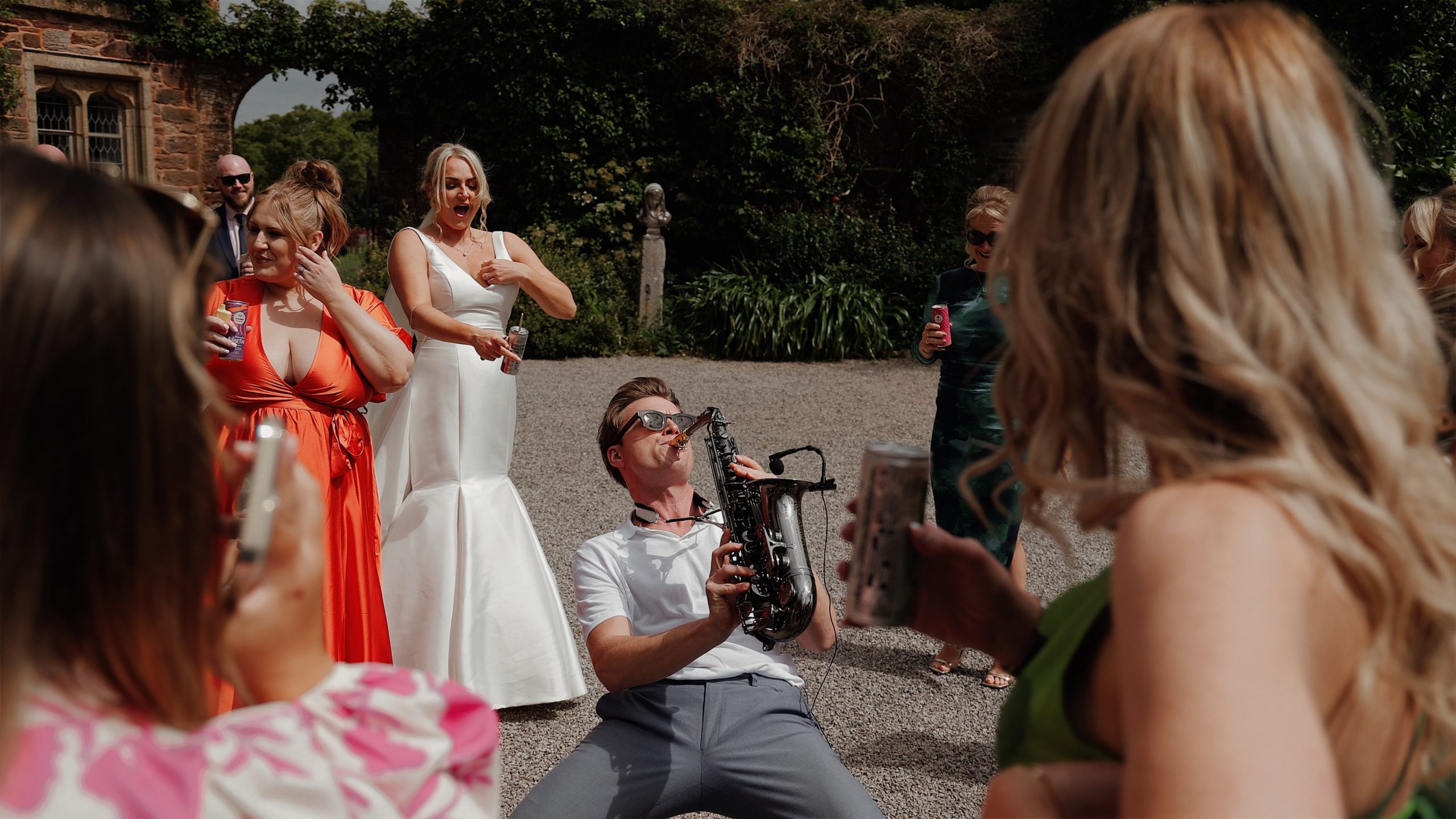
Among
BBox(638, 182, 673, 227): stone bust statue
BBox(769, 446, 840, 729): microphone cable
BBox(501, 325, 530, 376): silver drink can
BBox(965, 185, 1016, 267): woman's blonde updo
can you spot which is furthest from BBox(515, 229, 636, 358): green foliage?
BBox(965, 185, 1016, 267): woman's blonde updo

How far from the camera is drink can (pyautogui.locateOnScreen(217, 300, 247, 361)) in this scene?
3.00 metres

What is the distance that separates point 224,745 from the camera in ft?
3.03

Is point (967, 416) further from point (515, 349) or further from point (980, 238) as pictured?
point (515, 349)

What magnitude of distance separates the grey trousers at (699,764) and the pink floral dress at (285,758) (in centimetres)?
130

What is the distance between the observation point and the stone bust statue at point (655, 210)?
44.9 feet

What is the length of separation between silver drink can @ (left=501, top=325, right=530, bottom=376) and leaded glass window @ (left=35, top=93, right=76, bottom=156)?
46.9ft

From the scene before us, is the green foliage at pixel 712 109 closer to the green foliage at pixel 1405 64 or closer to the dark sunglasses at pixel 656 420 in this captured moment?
the green foliage at pixel 1405 64

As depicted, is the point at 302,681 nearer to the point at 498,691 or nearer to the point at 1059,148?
the point at 1059,148

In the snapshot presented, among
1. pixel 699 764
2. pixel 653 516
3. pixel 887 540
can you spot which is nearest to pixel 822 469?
pixel 653 516

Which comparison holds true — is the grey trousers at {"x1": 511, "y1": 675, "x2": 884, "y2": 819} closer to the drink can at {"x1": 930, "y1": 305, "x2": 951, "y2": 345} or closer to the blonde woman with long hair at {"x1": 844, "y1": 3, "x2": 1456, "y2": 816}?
the blonde woman with long hair at {"x1": 844, "y1": 3, "x2": 1456, "y2": 816}

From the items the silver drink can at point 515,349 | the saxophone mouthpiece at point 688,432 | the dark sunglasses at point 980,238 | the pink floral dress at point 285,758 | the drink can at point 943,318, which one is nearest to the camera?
the pink floral dress at point 285,758

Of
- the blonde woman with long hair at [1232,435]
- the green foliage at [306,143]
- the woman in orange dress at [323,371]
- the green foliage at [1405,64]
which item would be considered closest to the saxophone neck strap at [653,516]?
the woman in orange dress at [323,371]

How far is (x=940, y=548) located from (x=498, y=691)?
9.92 ft

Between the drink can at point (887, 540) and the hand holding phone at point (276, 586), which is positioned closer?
the hand holding phone at point (276, 586)
